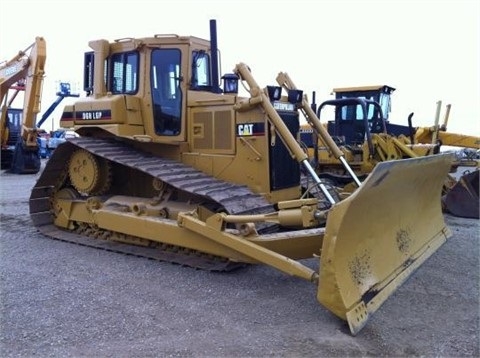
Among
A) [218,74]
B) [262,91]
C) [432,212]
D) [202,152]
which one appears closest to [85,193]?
[202,152]

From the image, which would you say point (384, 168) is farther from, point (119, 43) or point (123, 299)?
point (119, 43)

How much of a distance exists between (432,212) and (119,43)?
472 cm

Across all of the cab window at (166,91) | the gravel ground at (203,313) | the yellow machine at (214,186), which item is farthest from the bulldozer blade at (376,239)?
the cab window at (166,91)

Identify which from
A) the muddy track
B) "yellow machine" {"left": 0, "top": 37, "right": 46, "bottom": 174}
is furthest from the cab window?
"yellow machine" {"left": 0, "top": 37, "right": 46, "bottom": 174}

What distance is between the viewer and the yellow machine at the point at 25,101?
1388 centimetres

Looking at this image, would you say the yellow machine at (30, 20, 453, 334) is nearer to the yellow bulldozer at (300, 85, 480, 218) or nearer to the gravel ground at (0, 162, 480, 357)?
the gravel ground at (0, 162, 480, 357)

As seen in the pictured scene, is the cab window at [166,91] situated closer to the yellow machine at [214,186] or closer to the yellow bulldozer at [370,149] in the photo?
the yellow machine at [214,186]

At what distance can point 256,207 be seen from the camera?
5.37 m

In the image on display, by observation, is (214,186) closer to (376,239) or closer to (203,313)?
(203,313)

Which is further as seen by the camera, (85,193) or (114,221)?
(85,193)

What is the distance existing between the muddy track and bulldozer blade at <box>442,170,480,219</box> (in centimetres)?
503

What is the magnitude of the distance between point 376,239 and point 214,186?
198 cm

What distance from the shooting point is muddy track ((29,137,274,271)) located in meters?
5.39

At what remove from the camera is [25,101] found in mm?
14422
